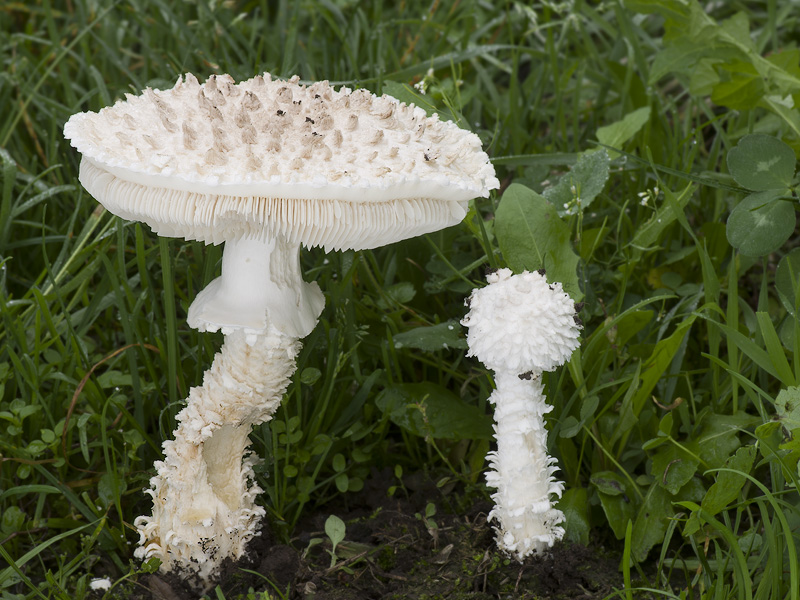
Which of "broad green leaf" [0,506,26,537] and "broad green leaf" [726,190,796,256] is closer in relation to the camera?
"broad green leaf" [0,506,26,537]

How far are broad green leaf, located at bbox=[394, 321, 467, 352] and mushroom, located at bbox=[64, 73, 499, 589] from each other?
0.31m

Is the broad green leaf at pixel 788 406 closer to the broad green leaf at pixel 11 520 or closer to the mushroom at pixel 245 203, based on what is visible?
the mushroom at pixel 245 203

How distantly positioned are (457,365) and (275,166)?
4.04 feet

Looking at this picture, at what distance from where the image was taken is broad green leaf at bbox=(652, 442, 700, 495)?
7.55 ft

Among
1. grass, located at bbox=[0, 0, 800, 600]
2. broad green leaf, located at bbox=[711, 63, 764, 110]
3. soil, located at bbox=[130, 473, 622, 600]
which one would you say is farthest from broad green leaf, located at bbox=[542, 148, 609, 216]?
soil, located at bbox=[130, 473, 622, 600]

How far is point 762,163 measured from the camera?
2.61 meters

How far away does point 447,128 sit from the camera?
219 centimetres

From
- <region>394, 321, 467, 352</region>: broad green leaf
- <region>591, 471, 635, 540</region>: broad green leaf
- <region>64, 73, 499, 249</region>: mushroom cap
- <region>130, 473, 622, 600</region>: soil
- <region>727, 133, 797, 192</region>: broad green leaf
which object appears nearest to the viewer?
<region>64, 73, 499, 249</region>: mushroom cap

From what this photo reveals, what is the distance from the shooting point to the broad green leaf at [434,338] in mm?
2455

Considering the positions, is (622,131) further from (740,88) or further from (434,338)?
(434,338)

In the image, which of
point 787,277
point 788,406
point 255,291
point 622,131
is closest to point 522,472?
point 788,406

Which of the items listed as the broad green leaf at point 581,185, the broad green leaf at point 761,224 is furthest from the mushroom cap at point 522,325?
the broad green leaf at point 761,224

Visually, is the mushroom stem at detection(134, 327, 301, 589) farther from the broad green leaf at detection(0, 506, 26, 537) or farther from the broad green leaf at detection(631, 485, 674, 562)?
the broad green leaf at detection(631, 485, 674, 562)

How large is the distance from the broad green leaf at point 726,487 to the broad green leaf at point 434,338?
79 cm
